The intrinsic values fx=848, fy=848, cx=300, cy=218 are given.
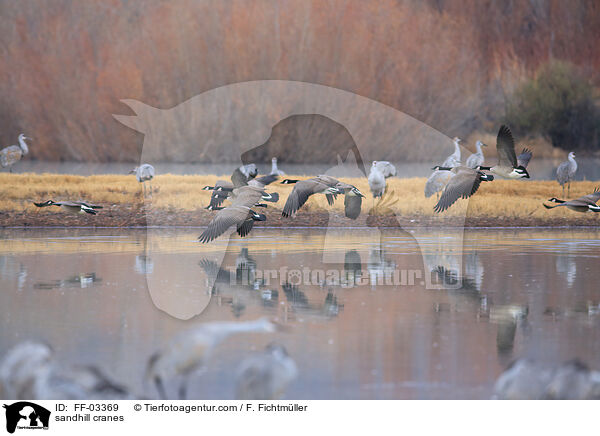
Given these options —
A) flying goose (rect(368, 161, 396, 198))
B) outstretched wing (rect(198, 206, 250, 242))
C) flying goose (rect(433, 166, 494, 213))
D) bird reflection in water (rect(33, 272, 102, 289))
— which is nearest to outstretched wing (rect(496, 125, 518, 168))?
flying goose (rect(433, 166, 494, 213))

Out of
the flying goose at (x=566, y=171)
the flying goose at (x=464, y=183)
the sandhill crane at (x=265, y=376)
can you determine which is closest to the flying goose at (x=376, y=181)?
the flying goose at (x=566, y=171)

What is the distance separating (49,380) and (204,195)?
40.2 feet

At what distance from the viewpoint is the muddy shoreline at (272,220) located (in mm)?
15250

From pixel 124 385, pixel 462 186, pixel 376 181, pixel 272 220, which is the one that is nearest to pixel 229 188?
pixel 462 186

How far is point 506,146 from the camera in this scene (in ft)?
32.3

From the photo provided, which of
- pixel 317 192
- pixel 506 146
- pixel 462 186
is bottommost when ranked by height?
pixel 317 192

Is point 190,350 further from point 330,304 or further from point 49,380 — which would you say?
point 330,304

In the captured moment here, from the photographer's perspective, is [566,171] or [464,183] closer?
[464,183]

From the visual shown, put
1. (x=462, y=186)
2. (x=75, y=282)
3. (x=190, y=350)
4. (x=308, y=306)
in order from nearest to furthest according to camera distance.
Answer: (x=190, y=350), (x=308, y=306), (x=75, y=282), (x=462, y=186)

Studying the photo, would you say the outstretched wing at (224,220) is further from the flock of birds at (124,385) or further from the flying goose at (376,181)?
the flying goose at (376,181)

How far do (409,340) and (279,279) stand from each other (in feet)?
10.0

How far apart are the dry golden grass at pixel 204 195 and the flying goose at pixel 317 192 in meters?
4.60

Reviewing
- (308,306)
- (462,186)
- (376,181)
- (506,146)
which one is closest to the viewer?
(308,306)
